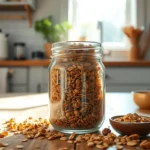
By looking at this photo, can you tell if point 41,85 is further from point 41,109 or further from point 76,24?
point 41,109

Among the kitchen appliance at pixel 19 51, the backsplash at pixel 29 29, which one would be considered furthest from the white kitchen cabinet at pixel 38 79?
the backsplash at pixel 29 29

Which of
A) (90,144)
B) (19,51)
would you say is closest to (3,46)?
(19,51)

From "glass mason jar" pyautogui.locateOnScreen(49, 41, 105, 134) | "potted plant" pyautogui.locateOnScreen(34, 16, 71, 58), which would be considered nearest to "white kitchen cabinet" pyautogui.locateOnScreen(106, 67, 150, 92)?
"potted plant" pyautogui.locateOnScreen(34, 16, 71, 58)

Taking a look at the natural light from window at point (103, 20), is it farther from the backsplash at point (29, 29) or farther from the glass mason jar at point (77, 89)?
the glass mason jar at point (77, 89)

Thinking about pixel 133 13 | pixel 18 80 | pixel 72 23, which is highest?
pixel 133 13

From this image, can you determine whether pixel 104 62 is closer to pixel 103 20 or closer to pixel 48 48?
pixel 48 48

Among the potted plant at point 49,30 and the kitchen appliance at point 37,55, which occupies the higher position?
the potted plant at point 49,30

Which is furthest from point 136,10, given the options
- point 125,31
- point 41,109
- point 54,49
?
point 54,49
